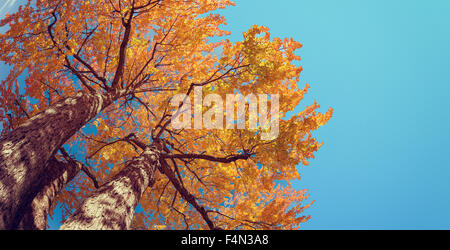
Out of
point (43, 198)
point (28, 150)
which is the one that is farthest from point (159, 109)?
point (43, 198)

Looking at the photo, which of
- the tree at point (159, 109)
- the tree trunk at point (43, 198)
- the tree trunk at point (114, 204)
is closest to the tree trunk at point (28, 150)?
the tree at point (159, 109)

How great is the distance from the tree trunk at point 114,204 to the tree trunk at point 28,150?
2.26 ft

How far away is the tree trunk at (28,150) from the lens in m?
1.89

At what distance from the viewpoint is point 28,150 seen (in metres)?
2.12

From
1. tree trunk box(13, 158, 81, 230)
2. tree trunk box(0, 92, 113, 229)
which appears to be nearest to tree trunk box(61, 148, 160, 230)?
tree trunk box(0, 92, 113, 229)

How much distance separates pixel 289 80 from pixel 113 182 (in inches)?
114

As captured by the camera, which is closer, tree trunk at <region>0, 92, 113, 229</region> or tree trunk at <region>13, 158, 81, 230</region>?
tree trunk at <region>0, 92, 113, 229</region>

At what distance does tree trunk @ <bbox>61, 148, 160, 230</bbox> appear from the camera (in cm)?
166

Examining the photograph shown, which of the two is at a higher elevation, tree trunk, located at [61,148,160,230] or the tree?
the tree

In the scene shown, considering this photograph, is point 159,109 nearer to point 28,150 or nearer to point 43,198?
point 28,150

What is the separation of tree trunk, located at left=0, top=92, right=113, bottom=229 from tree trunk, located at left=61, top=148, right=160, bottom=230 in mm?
687

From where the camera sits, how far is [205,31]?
13.4 ft

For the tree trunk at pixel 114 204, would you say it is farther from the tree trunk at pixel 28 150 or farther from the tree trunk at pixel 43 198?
the tree trunk at pixel 43 198

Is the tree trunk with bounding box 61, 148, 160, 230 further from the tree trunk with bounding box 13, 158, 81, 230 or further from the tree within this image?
the tree trunk with bounding box 13, 158, 81, 230
